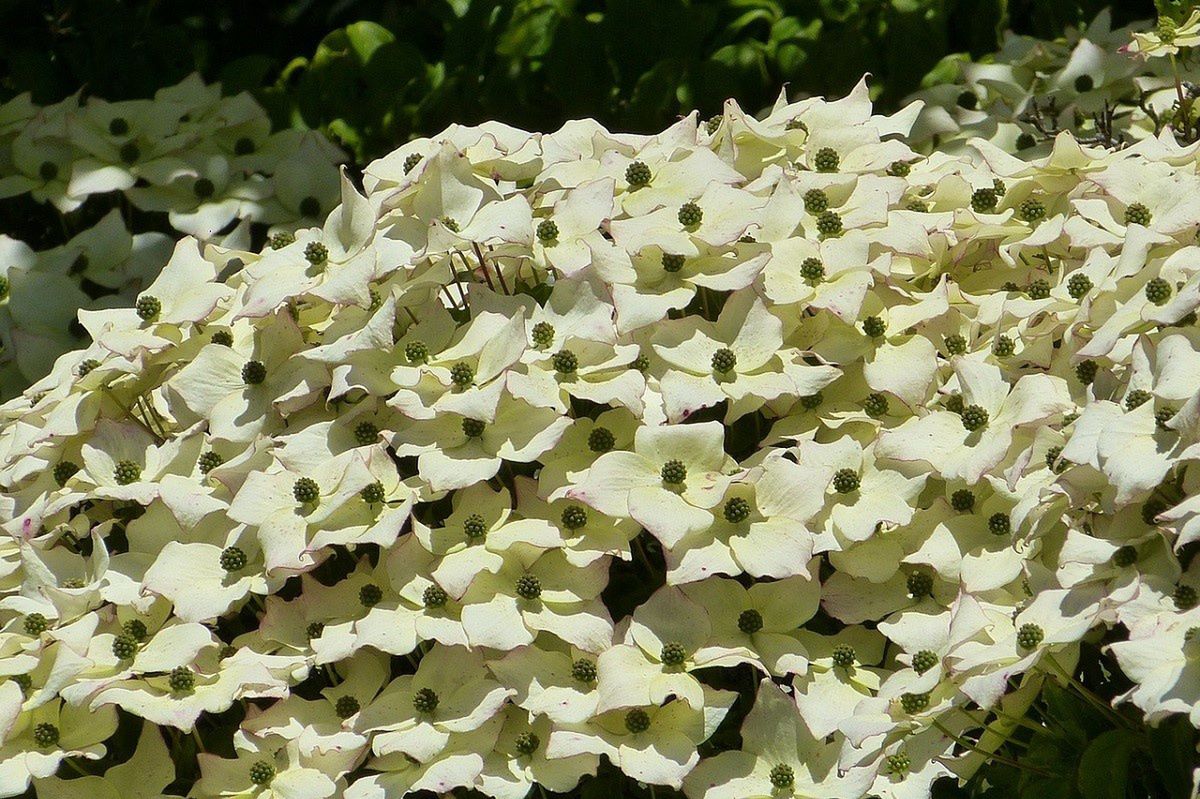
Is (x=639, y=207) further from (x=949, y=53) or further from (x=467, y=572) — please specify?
(x=949, y=53)

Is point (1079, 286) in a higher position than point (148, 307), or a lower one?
higher

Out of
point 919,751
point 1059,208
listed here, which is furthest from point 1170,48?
point 919,751

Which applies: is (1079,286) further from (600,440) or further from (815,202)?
(600,440)

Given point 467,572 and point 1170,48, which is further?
point 1170,48

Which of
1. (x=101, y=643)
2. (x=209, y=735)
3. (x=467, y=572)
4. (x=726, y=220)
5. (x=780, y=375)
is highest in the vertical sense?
(x=726, y=220)

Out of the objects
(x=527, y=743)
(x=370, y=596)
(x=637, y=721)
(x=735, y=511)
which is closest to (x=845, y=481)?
(x=735, y=511)

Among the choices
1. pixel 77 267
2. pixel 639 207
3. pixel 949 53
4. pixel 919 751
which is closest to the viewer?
pixel 919 751

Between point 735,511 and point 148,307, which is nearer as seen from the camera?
point 735,511
